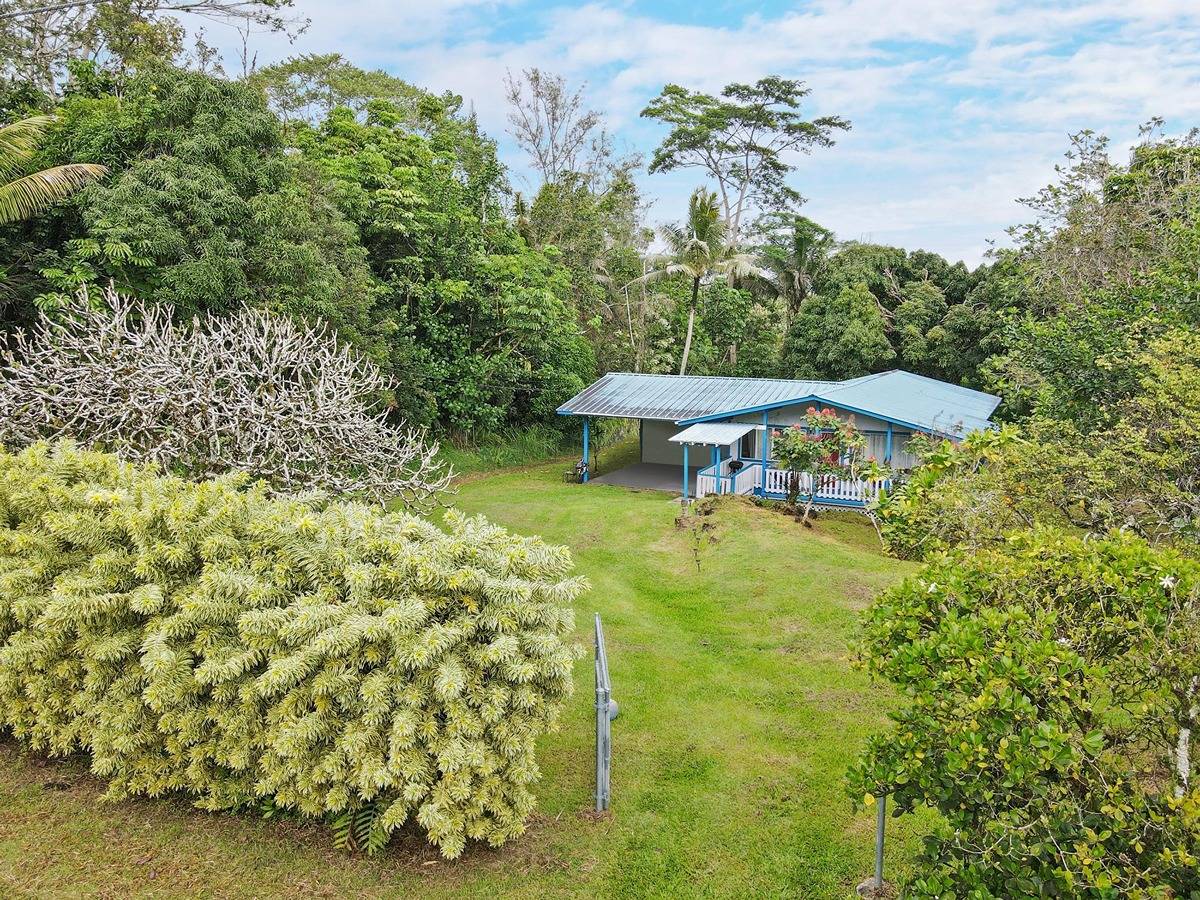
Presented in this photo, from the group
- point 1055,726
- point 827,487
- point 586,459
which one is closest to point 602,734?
point 1055,726

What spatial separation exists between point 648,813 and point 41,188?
45.7ft

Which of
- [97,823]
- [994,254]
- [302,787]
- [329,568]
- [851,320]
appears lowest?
[97,823]

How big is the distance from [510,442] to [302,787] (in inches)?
729

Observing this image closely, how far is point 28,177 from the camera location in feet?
41.6

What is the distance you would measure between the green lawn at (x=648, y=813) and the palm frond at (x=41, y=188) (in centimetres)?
960

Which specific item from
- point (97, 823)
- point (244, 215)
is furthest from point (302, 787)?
point (244, 215)

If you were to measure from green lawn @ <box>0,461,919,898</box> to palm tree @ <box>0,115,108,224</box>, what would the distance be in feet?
31.8

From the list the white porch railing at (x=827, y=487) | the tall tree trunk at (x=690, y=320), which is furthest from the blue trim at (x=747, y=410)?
the tall tree trunk at (x=690, y=320)

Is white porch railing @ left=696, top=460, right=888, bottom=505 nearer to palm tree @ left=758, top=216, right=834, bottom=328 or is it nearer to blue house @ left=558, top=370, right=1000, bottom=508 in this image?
blue house @ left=558, top=370, right=1000, bottom=508

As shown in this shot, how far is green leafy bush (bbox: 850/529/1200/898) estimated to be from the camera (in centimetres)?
322

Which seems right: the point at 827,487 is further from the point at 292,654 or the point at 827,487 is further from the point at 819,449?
the point at 292,654

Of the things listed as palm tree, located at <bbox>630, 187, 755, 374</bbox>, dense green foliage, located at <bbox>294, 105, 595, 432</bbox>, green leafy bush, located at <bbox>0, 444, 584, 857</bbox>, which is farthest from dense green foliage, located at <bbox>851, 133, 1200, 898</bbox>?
palm tree, located at <bbox>630, 187, 755, 374</bbox>

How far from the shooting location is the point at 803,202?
35625mm

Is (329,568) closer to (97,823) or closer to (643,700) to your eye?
(97,823)
